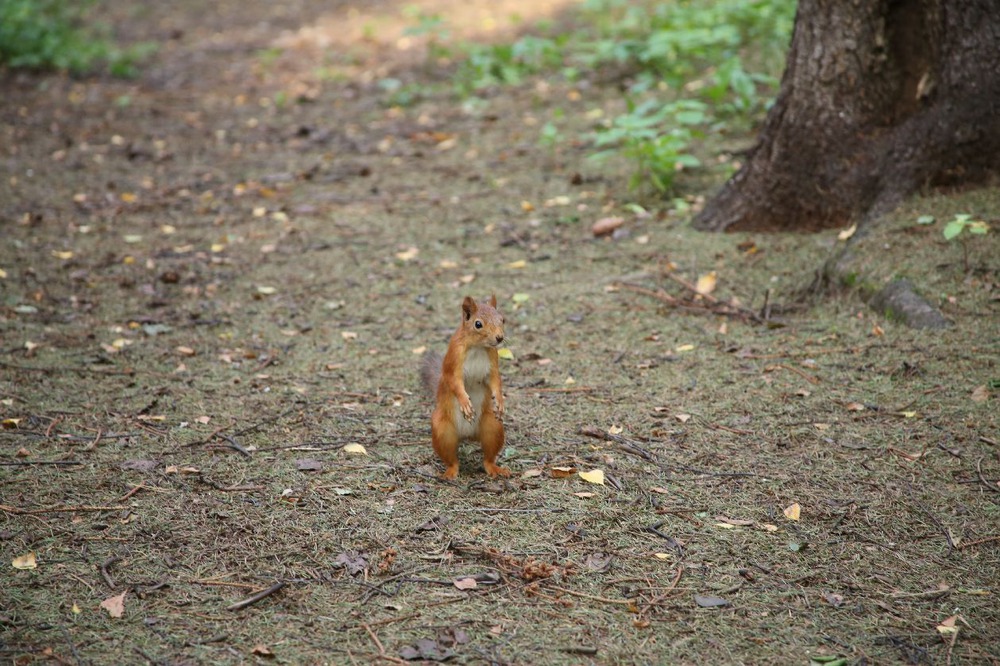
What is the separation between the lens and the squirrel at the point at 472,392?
3328mm

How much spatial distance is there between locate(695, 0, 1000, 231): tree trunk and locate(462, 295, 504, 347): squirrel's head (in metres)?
2.75

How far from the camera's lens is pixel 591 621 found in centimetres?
274

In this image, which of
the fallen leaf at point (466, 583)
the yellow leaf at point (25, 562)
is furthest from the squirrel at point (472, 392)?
the yellow leaf at point (25, 562)

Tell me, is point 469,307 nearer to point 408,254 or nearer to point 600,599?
point 600,599

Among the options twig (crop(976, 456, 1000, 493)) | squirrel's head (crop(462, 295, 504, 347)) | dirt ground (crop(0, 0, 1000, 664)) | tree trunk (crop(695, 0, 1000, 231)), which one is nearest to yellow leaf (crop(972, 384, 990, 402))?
dirt ground (crop(0, 0, 1000, 664))

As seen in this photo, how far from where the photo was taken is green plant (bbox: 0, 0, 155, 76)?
10.3 m

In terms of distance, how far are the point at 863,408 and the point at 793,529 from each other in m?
0.94

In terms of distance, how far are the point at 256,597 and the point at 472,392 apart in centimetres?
108

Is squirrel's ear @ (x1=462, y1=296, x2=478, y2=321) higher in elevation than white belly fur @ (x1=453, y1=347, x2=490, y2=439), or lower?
higher

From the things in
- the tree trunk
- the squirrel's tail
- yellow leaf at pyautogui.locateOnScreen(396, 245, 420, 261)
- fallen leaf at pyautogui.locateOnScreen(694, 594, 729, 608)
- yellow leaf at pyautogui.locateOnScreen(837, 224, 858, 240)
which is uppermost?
Answer: the tree trunk

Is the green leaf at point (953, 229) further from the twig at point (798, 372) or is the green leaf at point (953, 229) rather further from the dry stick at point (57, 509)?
the dry stick at point (57, 509)

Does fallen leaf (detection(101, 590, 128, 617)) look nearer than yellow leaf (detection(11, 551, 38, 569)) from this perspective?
Yes

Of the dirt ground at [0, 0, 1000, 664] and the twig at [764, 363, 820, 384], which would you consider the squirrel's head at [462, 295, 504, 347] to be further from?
the twig at [764, 363, 820, 384]

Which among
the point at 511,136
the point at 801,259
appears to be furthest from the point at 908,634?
the point at 511,136
